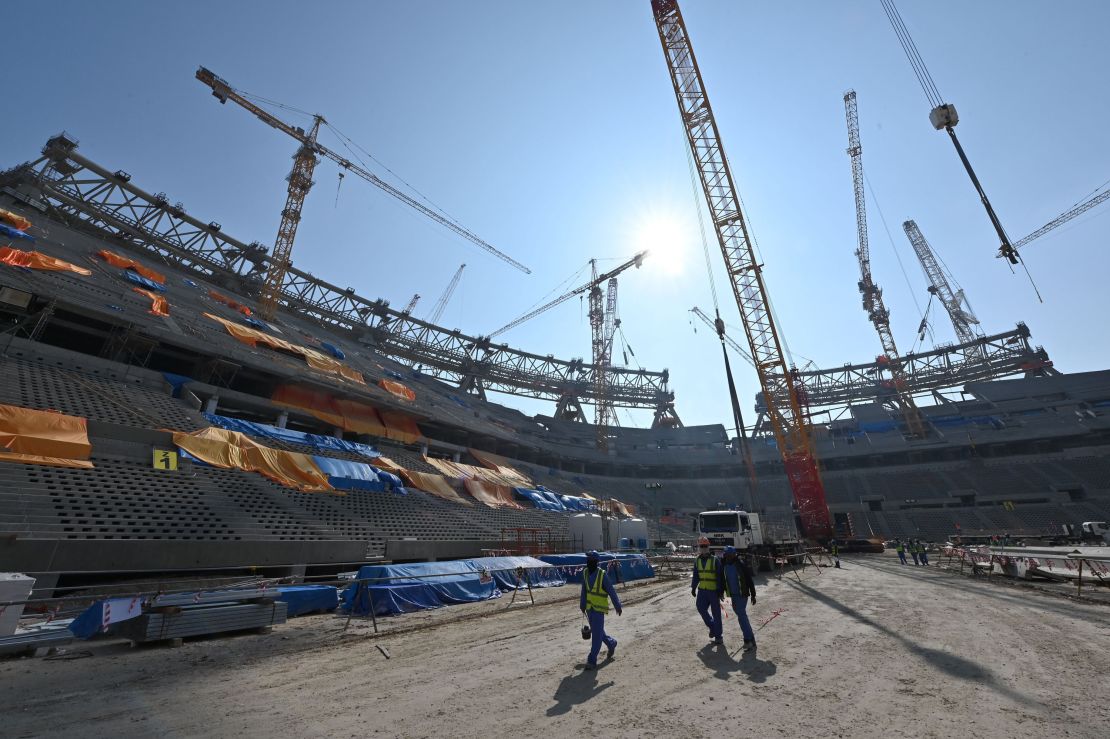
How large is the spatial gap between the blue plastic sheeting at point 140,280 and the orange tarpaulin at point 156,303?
1423 mm

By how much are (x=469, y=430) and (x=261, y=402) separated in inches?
679

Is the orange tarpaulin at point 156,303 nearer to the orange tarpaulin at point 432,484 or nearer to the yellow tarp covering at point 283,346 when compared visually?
the yellow tarp covering at point 283,346

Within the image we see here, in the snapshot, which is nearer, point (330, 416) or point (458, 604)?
point (458, 604)

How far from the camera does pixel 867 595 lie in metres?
12.8

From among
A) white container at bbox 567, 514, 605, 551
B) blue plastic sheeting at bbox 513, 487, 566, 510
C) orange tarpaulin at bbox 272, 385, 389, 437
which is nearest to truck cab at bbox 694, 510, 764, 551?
white container at bbox 567, 514, 605, 551

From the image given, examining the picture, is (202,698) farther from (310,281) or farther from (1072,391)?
(1072,391)

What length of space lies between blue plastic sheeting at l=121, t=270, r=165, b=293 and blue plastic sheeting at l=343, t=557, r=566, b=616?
28.7 metres

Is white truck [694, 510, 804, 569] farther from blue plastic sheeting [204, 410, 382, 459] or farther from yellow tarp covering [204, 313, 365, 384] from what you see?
yellow tarp covering [204, 313, 365, 384]

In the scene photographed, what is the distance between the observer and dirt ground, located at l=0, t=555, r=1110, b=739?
426cm

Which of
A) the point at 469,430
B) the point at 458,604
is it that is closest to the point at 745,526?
the point at 458,604

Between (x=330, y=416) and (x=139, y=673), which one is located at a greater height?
(x=330, y=416)

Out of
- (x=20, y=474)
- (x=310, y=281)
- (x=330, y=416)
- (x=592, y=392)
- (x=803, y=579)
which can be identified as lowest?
(x=803, y=579)

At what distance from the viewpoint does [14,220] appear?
2606 cm

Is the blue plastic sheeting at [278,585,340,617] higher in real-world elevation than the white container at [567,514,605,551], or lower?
lower
